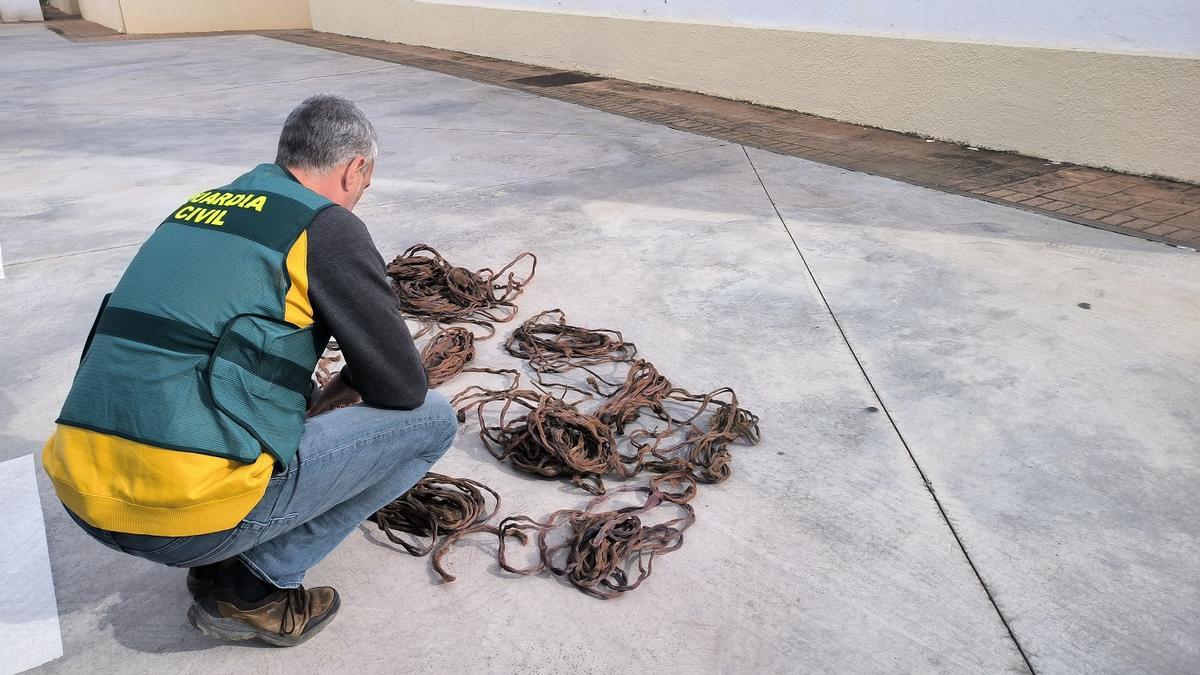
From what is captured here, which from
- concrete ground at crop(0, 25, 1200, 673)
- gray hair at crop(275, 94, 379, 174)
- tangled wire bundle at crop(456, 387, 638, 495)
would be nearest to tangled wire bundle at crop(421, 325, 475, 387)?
concrete ground at crop(0, 25, 1200, 673)

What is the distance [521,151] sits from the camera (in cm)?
675

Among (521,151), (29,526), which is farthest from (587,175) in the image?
(29,526)

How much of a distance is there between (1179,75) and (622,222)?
10.3 feet

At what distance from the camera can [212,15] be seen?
16.7 meters

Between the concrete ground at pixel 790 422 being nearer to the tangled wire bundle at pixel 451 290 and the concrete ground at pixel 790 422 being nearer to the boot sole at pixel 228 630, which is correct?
the boot sole at pixel 228 630

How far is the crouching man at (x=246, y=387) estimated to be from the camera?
178 cm

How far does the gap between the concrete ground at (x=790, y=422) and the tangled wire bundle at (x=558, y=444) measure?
0.07 metres

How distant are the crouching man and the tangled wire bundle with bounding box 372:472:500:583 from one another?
1.38ft

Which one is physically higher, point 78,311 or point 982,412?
point 982,412

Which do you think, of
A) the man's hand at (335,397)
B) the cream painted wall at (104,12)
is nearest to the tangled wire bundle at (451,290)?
the man's hand at (335,397)

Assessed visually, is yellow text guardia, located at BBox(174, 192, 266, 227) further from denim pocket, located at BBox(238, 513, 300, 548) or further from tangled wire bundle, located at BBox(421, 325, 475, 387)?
tangled wire bundle, located at BBox(421, 325, 475, 387)

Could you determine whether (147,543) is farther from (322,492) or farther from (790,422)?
(790,422)

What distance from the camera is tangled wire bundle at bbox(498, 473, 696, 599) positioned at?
235 cm

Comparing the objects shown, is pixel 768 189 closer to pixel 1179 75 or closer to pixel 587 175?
pixel 587 175
